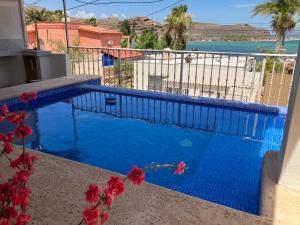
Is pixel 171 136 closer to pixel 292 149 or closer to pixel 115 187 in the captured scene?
pixel 292 149

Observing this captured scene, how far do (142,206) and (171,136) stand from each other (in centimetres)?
223

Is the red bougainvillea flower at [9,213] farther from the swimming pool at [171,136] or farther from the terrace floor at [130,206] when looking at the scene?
the swimming pool at [171,136]

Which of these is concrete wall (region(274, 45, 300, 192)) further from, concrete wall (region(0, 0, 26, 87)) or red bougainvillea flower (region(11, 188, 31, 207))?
concrete wall (region(0, 0, 26, 87))

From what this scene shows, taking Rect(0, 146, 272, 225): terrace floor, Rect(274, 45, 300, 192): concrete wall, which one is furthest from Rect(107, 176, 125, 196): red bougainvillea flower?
Rect(274, 45, 300, 192): concrete wall

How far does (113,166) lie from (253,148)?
181cm

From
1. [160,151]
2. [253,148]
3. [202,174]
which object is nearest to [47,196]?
[202,174]

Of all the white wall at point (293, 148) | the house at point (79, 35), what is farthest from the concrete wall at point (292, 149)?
the house at point (79, 35)

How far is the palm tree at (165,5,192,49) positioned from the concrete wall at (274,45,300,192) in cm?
2666

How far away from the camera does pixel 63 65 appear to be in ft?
21.8

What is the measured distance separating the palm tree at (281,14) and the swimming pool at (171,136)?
15.9 metres

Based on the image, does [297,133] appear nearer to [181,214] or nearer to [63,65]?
[181,214]

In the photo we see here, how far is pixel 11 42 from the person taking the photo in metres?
6.41

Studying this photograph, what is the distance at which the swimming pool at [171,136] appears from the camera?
2.70 metres

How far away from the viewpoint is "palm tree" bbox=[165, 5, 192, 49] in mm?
27094
